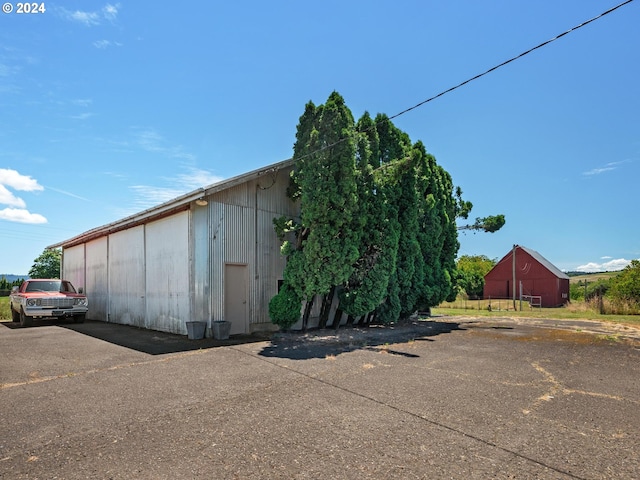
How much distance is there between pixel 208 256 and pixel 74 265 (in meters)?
14.6

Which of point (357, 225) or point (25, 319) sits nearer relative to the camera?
point (357, 225)

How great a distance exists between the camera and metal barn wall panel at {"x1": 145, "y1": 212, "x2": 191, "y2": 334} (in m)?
12.3

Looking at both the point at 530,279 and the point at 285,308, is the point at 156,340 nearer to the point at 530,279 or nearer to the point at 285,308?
the point at 285,308

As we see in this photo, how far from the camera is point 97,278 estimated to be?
18625mm

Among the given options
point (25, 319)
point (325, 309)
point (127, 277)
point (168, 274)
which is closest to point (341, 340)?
point (325, 309)

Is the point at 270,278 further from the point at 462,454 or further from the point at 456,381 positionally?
the point at 462,454

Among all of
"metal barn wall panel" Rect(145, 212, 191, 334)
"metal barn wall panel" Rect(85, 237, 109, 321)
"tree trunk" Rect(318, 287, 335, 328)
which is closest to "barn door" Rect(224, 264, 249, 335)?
"metal barn wall panel" Rect(145, 212, 191, 334)

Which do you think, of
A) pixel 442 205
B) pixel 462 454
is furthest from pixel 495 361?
pixel 442 205

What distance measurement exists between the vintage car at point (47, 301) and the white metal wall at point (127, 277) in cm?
133

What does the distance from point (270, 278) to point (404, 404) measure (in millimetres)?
9112

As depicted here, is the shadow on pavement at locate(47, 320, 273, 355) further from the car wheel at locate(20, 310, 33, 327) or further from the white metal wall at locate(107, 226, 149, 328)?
the car wheel at locate(20, 310, 33, 327)

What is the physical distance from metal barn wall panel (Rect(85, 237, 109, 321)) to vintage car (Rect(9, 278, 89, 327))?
1475mm

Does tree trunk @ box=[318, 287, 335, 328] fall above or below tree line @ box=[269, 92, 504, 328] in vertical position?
below

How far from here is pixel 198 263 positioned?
12.0 m
